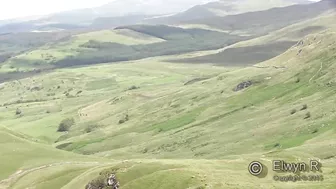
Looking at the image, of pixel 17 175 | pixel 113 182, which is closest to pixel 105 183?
pixel 113 182

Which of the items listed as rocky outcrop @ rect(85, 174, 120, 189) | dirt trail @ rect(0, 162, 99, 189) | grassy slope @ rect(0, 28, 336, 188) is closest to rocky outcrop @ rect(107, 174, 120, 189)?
rocky outcrop @ rect(85, 174, 120, 189)

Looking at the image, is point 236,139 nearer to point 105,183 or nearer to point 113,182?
point 105,183

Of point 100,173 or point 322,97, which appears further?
point 322,97

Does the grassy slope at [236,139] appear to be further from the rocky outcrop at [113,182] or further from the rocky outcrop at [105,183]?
the rocky outcrop at [105,183]

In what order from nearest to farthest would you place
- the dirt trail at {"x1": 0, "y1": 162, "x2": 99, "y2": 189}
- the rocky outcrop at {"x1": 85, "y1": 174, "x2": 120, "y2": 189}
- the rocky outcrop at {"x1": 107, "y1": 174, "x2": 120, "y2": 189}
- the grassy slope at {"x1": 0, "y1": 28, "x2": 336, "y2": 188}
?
the grassy slope at {"x1": 0, "y1": 28, "x2": 336, "y2": 188} < the rocky outcrop at {"x1": 107, "y1": 174, "x2": 120, "y2": 189} < the rocky outcrop at {"x1": 85, "y1": 174, "x2": 120, "y2": 189} < the dirt trail at {"x1": 0, "y1": 162, "x2": 99, "y2": 189}

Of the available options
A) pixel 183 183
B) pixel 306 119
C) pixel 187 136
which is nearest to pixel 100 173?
pixel 183 183

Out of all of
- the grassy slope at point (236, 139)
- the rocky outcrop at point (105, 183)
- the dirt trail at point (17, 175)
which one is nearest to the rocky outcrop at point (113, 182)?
the rocky outcrop at point (105, 183)

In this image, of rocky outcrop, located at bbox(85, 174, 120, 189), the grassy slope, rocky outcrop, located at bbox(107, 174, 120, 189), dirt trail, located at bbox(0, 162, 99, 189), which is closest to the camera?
the grassy slope

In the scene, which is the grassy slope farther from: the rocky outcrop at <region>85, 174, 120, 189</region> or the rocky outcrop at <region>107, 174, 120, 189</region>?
the rocky outcrop at <region>85, 174, 120, 189</region>

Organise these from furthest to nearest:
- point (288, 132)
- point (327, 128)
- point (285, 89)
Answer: point (285, 89) → point (288, 132) → point (327, 128)

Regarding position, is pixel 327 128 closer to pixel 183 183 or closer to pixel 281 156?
pixel 281 156

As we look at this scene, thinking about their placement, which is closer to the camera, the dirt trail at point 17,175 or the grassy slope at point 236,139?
the grassy slope at point 236,139
